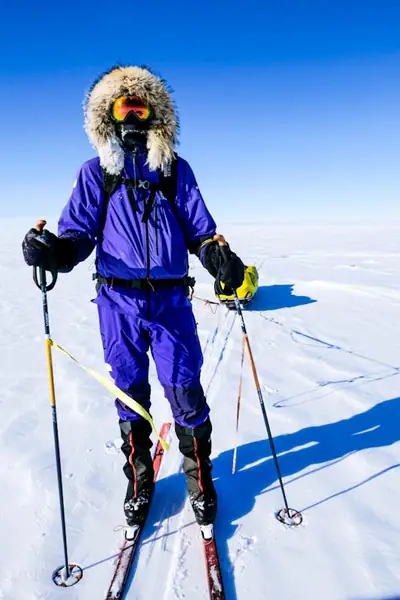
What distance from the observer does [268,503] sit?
2.82 metres

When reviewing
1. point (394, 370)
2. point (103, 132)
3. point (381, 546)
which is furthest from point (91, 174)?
point (394, 370)

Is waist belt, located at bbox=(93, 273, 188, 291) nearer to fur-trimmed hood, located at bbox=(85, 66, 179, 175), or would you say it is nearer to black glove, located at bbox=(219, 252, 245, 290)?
black glove, located at bbox=(219, 252, 245, 290)

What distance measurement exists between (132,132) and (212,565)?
2.75 metres

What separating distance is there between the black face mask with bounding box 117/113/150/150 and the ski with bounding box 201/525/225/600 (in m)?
2.57

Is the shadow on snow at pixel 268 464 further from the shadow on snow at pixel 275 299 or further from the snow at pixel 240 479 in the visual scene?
the shadow on snow at pixel 275 299

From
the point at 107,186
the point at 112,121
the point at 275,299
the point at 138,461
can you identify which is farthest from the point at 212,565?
the point at 275,299

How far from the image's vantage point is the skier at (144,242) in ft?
8.14

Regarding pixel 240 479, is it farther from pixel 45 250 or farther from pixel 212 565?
pixel 45 250

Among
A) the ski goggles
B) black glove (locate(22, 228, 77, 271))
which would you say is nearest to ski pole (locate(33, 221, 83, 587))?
black glove (locate(22, 228, 77, 271))

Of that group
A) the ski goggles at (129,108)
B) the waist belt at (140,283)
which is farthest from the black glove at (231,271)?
the ski goggles at (129,108)

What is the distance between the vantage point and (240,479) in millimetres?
3113

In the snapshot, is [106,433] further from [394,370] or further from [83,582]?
[394,370]

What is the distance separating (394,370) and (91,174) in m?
4.72

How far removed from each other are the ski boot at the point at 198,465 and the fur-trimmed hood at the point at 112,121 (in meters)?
1.82
